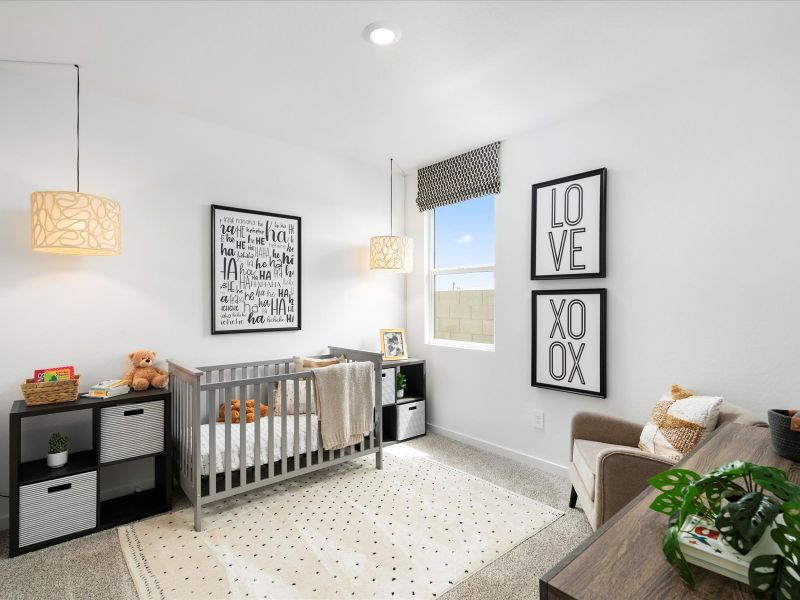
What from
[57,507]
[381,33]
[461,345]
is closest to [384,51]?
[381,33]

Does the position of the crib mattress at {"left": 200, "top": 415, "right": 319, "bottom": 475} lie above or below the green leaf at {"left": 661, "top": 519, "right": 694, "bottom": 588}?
below

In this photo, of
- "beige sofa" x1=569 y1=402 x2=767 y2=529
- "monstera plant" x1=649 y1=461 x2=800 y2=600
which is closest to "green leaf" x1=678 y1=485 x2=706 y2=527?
"monstera plant" x1=649 y1=461 x2=800 y2=600

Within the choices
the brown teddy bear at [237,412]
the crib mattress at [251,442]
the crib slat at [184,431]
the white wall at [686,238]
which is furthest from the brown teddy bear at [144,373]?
the white wall at [686,238]

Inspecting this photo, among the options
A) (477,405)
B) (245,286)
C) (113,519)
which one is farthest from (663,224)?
(113,519)

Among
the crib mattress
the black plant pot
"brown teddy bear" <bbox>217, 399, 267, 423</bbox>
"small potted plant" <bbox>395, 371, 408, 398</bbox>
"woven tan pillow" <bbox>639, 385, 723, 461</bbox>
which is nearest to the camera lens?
the black plant pot

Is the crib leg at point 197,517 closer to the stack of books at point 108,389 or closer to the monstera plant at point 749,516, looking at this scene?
the stack of books at point 108,389

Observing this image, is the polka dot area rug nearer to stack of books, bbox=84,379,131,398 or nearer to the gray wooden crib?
the gray wooden crib

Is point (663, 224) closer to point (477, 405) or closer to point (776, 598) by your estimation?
point (477, 405)

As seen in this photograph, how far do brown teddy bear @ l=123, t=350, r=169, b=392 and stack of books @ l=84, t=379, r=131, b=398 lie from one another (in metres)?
0.06

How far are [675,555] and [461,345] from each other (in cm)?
296

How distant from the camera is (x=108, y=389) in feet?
7.59

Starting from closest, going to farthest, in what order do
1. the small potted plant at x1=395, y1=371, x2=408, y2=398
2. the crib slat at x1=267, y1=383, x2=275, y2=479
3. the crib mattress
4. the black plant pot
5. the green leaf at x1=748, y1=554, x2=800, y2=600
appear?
the green leaf at x1=748, y1=554, x2=800, y2=600 < the black plant pot < the crib mattress < the crib slat at x1=267, y1=383, x2=275, y2=479 < the small potted plant at x1=395, y1=371, x2=408, y2=398

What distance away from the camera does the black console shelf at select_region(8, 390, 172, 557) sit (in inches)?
78.4

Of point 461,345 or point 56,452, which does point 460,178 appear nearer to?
point 461,345
